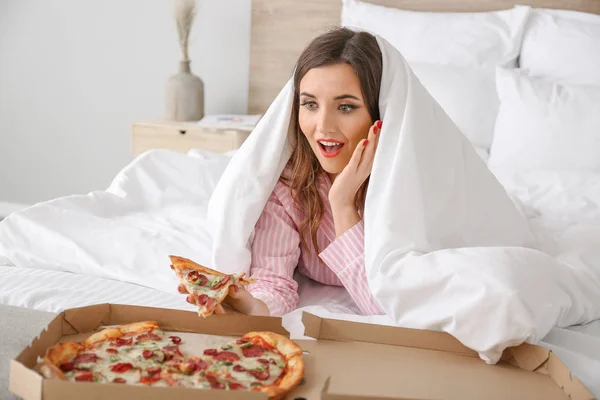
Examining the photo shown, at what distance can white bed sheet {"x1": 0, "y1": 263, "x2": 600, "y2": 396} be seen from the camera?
1.21 m

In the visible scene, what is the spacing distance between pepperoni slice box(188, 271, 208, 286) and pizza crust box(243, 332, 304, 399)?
14 centimetres

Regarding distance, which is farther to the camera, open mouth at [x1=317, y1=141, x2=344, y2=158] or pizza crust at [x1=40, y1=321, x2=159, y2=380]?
open mouth at [x1=317, y1=141, x2=344, y2=158]

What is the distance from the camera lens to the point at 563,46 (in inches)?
107

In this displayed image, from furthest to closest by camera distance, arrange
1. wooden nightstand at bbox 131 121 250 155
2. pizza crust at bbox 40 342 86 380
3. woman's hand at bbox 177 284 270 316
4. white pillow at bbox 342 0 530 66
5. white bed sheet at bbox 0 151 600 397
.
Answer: wooden nightstand at bbox 131 121 250 155, white pillow at bbox 342 0 530 66, white bed sheet at bbox 0 151 600 397, woman's hand at bbox 177 284 270 316, pizza crust at bbox 40 342 86 380

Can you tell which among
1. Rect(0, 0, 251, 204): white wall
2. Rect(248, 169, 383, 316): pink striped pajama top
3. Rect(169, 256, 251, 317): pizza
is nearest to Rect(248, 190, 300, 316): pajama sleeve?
Rect(248, 169, 383, 316): pink striped pajama top

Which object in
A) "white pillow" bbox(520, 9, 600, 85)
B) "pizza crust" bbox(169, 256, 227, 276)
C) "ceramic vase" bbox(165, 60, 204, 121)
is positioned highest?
"white pillow" bbox(520, 9, 600, 85)

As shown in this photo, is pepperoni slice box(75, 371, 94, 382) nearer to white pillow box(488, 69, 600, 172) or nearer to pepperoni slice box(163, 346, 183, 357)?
pepperoni slice box(163, 346, 183, 357)

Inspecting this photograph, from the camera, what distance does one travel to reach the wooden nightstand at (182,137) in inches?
125

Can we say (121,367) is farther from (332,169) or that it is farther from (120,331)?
(332,169)

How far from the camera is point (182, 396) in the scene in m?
0.83

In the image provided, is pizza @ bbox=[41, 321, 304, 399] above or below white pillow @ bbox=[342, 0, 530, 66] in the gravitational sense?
below

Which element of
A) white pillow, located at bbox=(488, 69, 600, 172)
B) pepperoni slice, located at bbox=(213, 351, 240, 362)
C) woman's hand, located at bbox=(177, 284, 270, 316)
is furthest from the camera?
white pillow, located at bbox=(488, 69, 600, 172)

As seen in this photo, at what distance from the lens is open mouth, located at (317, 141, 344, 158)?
1.47 m

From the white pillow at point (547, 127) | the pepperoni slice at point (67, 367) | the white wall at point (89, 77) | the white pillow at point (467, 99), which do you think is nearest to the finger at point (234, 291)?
the pepperoni slice at point (67, 367)
